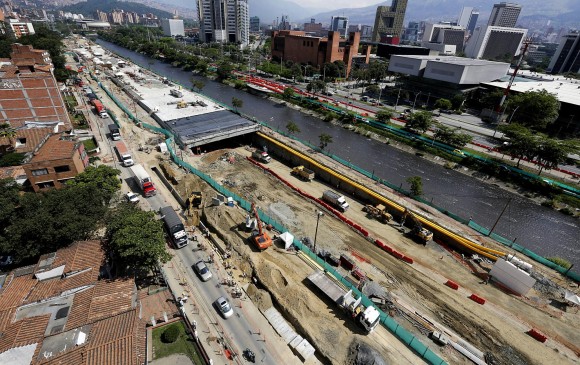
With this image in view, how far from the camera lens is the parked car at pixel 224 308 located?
28.2 metres

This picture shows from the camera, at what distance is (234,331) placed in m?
27.3

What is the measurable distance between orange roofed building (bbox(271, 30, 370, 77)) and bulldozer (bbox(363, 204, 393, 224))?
384ft

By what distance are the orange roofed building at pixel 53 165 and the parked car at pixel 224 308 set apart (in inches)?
1345

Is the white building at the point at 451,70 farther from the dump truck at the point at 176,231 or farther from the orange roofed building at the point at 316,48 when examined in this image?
the dump truck at the point at 176,231

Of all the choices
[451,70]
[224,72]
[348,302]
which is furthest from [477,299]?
[224,72]

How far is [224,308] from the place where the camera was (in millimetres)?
28266

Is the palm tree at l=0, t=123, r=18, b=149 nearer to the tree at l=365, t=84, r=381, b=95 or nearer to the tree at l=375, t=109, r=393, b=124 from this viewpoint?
the tree at l=375, t=109, r=393, b=124

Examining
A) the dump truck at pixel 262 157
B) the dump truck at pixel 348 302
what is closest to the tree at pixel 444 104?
the dump truck at pixel 262 157

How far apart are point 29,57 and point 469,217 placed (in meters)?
122

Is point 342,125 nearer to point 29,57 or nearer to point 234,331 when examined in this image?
point 234,331

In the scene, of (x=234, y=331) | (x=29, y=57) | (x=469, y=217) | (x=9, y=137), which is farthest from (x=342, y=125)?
(x=29, y=57)

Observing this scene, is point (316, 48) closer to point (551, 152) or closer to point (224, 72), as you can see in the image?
point (224, 72)

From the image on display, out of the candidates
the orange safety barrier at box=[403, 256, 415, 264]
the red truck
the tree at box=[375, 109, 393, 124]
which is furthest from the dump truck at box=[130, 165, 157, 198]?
the tree at box=[375, 109, 393, 124]

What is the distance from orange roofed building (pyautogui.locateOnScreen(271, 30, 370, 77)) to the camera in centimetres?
14325
